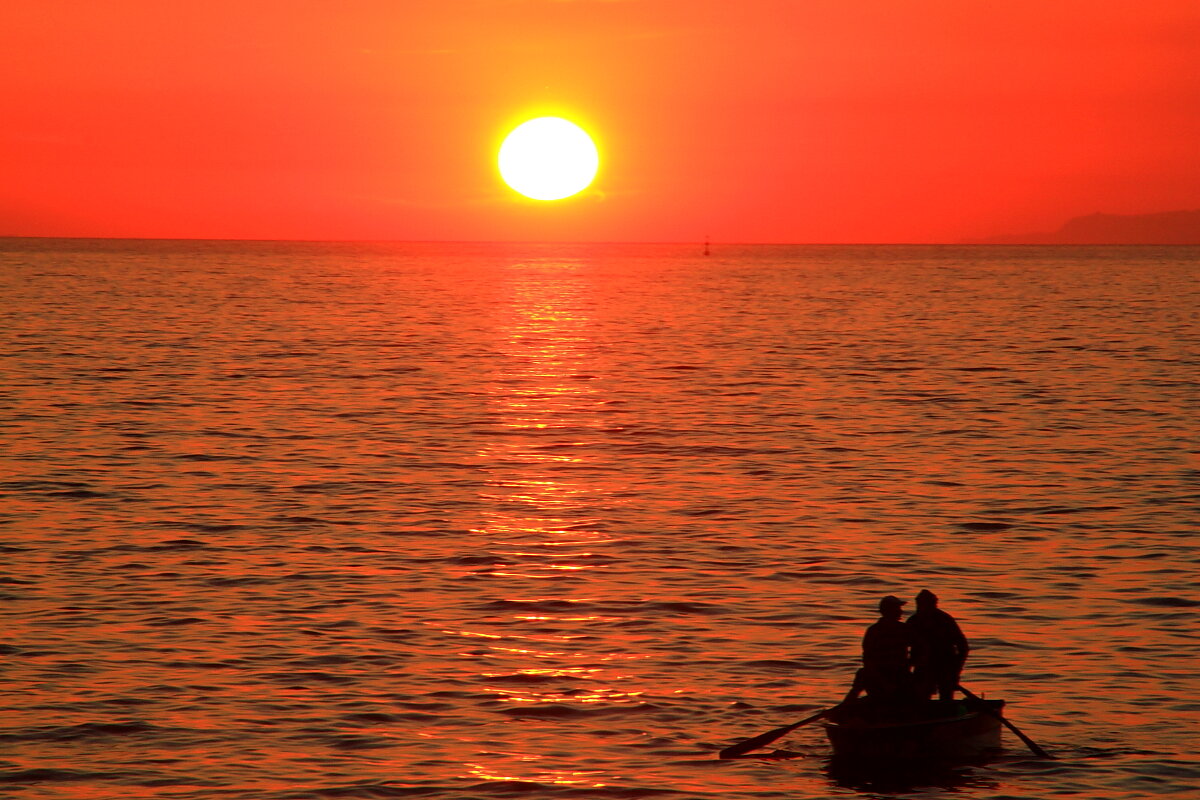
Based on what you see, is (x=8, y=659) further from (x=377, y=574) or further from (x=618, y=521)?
(x=618, y=521)

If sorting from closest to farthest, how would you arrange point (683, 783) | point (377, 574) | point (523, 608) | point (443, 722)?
point (683, 783), point (443, 722), point (523, 608), point (377, 574)

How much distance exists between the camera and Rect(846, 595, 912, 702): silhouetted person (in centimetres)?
1955

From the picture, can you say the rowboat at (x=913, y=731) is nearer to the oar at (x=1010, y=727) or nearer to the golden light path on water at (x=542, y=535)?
the oar at (x=1010, y=727)

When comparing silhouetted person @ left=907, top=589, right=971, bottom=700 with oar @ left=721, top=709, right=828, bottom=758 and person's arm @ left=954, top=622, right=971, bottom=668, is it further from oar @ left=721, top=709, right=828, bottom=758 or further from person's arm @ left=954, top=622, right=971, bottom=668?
oar @ left=721, top=709, right=828, bottom=758

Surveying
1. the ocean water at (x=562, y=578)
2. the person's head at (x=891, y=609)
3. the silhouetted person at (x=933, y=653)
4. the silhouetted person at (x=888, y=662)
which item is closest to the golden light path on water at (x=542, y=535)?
the ocean water at (x=562, y=578)

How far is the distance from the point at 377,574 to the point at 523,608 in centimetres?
372

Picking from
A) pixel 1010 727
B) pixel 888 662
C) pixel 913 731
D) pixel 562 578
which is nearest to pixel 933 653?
pixel 888 662

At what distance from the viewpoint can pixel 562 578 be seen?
29.4m

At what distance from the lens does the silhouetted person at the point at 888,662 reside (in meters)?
19.5

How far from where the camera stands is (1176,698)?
2202 cm

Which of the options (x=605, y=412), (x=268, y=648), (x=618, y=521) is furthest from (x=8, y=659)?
(x=605, y=412)

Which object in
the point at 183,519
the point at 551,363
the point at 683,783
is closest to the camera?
the point at 683,783

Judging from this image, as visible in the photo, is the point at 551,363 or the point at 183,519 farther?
the point at 551,363

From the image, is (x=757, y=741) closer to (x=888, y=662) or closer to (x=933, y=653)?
(x=888, y=662)
